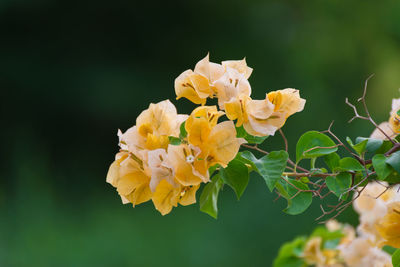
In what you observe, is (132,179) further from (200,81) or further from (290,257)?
(290,257)

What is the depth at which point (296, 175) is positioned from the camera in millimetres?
442

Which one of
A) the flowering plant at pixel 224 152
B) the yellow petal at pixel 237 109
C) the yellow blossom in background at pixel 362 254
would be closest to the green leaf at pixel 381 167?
the flowering plant at pixel 224 152

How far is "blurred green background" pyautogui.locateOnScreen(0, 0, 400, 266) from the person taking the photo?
287cm

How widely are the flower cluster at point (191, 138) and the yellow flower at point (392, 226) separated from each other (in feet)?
0.45

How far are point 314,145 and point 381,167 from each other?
7 cm

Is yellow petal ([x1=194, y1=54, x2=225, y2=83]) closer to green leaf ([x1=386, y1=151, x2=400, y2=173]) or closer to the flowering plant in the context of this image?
the flowering plant

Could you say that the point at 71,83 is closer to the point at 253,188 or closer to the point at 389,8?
the point at 253,188

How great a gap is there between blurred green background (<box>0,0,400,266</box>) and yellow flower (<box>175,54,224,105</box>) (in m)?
2.46

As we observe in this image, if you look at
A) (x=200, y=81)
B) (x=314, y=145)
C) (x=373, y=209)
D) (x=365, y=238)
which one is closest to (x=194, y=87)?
(x=200, y=81)

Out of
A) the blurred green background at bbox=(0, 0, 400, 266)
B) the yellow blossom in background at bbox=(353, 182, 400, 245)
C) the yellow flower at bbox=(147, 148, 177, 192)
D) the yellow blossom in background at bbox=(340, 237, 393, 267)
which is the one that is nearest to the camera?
the yellow flower at bbox=(147, 148, 177, 192)

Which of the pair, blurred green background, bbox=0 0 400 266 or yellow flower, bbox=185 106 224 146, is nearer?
yellow flower, bbox=185 106 224 146

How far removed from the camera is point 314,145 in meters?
0.43

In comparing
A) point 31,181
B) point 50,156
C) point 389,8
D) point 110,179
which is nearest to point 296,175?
point 110,179

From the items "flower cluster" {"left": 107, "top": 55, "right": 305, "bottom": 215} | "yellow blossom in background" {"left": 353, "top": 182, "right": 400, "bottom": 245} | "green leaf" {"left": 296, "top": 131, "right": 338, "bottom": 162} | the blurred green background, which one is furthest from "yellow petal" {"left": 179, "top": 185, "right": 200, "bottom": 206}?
the blurred green background
